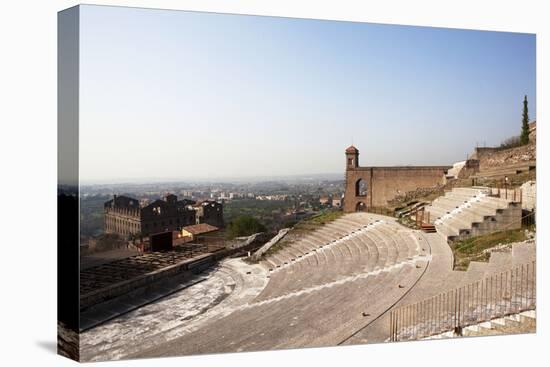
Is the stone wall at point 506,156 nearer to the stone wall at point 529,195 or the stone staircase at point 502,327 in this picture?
the stone wall at point 529,195

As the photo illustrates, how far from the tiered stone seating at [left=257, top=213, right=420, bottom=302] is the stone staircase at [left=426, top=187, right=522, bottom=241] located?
2.84 feet

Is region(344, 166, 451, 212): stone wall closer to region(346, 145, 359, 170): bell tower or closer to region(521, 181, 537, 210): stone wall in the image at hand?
region(346, 145, 359, 170): bell tower

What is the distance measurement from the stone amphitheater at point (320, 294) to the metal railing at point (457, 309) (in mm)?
161

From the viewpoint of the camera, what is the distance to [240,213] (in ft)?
34.2

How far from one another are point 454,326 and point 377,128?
14.2ft

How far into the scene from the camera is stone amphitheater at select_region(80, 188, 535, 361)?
334 inches

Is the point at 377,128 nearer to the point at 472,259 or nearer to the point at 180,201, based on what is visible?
the point at 472,259

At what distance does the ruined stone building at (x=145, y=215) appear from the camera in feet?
27.2

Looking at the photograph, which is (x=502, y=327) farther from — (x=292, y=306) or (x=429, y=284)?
(x=292, y=306)

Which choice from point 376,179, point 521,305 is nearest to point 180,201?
point 376,179

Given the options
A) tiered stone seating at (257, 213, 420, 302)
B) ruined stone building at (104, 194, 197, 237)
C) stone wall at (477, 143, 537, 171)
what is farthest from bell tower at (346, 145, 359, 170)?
ruined stone building at (104, 194, 197, 237)

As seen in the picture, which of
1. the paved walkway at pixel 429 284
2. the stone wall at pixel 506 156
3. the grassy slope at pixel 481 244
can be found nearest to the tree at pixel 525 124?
the stone wall at pixel 506 156

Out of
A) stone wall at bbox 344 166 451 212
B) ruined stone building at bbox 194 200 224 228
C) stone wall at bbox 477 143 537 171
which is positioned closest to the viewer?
ruined stone building at bbox 194 200 224 228

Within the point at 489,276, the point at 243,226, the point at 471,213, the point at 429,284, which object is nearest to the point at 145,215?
the point at 243,226
